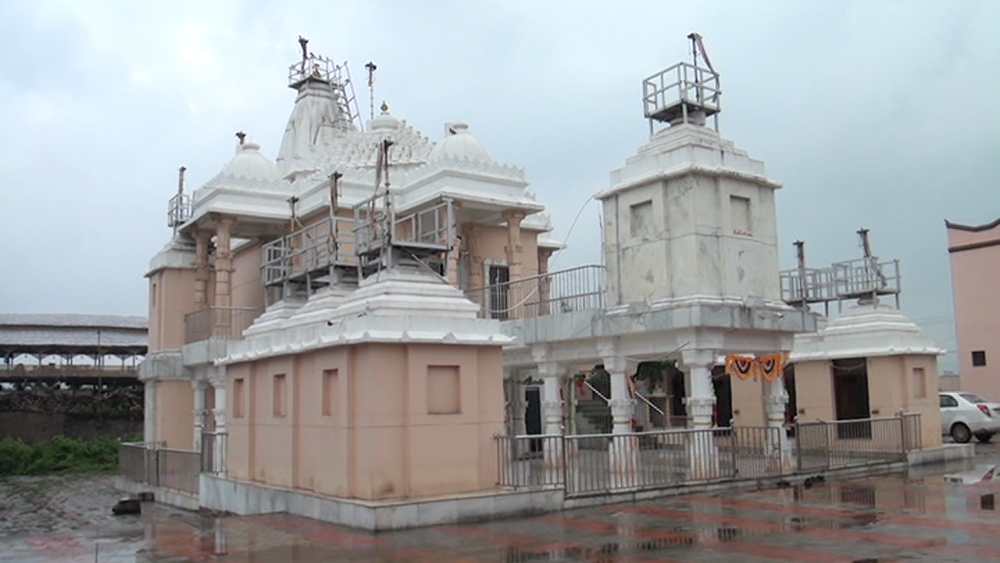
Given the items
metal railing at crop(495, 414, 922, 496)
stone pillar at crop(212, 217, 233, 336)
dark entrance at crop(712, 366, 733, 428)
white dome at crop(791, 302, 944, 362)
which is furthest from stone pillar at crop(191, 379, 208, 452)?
dark entrance at crop(712, 366, 733, 428)

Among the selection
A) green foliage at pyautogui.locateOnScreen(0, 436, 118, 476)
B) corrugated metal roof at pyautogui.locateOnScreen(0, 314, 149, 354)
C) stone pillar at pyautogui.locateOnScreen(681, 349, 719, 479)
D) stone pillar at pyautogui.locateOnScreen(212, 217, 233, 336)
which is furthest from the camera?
corrugated metal roof at pyautogui.locateOnScreen(0, 314, 149, 354)

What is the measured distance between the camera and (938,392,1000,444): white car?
28.9 metres

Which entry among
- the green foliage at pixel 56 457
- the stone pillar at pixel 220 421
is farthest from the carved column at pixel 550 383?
the green foliage at pixel 56 457

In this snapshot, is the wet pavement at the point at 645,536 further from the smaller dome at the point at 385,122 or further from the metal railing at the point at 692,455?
the smaller dome at the point at 385,122

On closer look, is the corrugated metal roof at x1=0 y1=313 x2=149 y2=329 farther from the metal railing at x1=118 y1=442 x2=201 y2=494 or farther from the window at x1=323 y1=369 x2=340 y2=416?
the window at x1=323 y1=369 x2=340 y2=416

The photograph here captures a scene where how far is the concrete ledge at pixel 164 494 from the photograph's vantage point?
19.6m

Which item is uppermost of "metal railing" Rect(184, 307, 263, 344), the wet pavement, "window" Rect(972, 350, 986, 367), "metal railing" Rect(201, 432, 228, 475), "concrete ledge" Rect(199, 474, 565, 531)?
"metal railing" Rect(184, 307, 263, 344)

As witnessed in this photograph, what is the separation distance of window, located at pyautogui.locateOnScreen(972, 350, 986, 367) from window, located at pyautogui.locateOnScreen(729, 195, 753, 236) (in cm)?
2348

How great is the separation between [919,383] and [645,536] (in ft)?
48.4

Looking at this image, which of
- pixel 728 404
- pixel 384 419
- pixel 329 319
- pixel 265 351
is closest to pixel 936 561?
pixel 384 419

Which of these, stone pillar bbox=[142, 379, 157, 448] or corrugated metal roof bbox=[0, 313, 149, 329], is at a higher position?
corrugated metal roof bbox=[0, 313, 149, 329]

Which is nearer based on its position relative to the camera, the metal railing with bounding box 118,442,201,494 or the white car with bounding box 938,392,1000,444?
the metal railing with bounding box 118,442,201,494

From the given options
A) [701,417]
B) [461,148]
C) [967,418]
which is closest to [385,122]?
[461,148]

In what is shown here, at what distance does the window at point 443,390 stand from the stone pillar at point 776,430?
7369 millimetres
